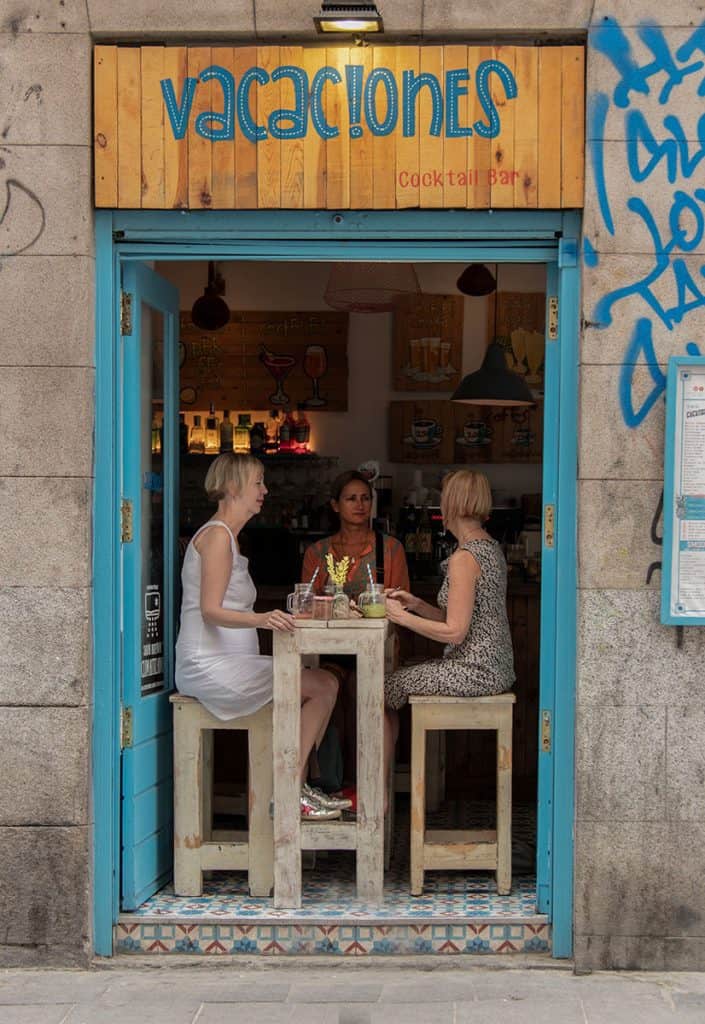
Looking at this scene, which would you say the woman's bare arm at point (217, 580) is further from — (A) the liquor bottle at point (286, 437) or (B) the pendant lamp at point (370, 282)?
(A) the liquor bottle at point (286, 437)

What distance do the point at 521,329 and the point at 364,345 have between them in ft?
3.75

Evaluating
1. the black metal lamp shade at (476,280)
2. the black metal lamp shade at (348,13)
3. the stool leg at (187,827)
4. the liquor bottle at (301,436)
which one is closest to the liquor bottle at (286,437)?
the liquor bottle at (301,436)

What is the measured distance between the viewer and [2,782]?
5.54 meters

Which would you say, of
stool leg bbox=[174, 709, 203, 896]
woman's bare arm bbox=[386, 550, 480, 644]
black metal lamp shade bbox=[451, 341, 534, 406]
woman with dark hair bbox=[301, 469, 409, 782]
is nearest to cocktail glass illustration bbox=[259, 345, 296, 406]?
black metal lamp shade bbox=[451, 341, 534, 406]

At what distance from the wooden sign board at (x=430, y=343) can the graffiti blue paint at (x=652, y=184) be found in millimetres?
4966

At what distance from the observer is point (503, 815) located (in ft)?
19.9

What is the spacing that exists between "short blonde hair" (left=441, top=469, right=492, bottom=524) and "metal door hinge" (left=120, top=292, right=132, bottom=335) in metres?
1.60

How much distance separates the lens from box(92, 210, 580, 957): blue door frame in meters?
5.56

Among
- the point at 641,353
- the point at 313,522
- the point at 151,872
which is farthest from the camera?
the point at 313,522

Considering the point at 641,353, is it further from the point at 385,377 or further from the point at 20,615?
the point at 385,377

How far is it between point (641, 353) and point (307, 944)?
2617mm

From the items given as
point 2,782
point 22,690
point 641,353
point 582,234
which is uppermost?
point 582,234

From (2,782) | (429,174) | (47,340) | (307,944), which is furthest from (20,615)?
(429,174)

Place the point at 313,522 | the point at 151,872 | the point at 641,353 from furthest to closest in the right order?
the point at 313,522, the point at 151,872, the point at 641,353
